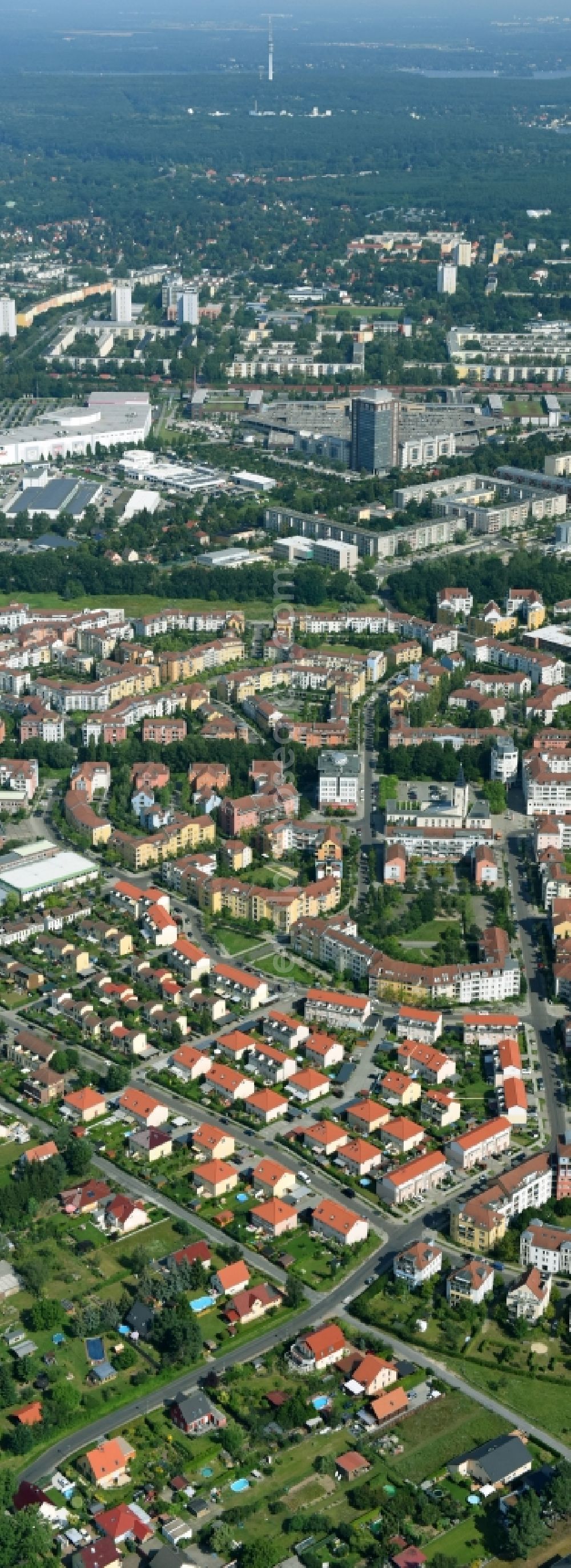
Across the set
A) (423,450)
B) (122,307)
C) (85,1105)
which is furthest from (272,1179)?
(122,307)

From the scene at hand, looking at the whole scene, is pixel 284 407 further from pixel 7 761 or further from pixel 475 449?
pixel 7 761

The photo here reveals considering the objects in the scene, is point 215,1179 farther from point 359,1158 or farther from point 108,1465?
point 108,1465

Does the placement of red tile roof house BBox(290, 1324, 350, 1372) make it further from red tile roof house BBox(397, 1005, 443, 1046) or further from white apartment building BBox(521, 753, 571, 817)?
white apartment building BBox(521, 753, 571, 817)

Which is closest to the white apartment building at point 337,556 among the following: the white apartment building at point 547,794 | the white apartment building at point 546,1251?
the white apartment building at point 547,794

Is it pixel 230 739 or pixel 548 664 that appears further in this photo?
pixel 548 664

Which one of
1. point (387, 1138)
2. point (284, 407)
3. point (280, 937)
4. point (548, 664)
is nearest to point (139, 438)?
point (284, 407)

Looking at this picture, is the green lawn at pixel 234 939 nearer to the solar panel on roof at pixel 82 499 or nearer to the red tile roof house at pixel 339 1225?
the red tile roof house at pixel 339 1225

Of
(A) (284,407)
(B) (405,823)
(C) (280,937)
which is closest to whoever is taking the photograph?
(C) (280,937)
